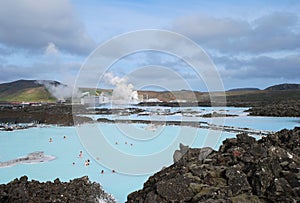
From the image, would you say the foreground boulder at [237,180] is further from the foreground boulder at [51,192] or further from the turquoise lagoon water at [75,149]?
the turquoise lagoon water at [75,149]

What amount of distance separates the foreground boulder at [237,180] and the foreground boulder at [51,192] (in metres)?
1.04

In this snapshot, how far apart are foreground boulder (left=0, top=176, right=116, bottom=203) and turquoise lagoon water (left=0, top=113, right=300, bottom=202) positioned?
0.84 meters

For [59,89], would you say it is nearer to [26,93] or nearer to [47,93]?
[47,93]

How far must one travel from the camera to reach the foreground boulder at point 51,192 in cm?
552

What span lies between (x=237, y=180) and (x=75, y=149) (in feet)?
32.8

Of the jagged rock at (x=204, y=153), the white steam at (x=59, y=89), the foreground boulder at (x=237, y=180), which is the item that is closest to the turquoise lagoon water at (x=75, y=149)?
the jagged rock at (x=204, y=153)

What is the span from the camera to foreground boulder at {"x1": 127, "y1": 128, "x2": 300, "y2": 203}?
437 cm

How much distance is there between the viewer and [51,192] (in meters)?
5.80

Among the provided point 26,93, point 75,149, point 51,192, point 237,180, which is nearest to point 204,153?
point 237,180

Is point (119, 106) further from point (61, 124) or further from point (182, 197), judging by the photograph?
point (182, 197)

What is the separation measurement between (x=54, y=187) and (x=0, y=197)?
41.2 inches

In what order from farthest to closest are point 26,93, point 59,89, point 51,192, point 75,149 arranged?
point 26,93 → point 59,89 → point 75,149 → point 51,192

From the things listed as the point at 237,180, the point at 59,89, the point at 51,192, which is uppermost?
the point at 59,89

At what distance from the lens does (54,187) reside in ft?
20.2
